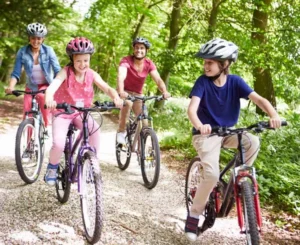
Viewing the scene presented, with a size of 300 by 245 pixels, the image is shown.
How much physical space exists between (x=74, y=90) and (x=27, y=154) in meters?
1.72

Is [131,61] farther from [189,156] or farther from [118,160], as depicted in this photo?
[189,156]

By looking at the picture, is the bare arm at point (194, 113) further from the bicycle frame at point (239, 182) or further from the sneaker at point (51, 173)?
the sneaker at point (51, 173)

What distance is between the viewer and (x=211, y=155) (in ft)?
12.3

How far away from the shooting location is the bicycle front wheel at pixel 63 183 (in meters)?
4.59

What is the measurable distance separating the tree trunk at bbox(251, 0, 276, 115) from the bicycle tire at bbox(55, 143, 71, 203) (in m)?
7.25

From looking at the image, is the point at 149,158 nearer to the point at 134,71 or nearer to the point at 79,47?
the point at 134,71

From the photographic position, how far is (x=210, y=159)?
3727 mm

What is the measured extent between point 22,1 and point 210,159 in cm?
1120

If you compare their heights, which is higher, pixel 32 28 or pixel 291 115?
pixel 32 28

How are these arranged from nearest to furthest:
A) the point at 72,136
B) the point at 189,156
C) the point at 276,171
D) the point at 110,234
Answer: the point at 110,234, the point at 72,136, the point at 276,171, the point at 189,156

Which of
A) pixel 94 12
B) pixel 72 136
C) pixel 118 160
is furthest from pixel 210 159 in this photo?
pixel 94 12

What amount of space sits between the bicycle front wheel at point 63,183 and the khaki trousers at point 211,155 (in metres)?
1.64

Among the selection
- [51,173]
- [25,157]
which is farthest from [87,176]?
[25,157]

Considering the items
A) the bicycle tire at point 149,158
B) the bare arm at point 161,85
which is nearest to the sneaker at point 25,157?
the bicycle tire at point 149,158
